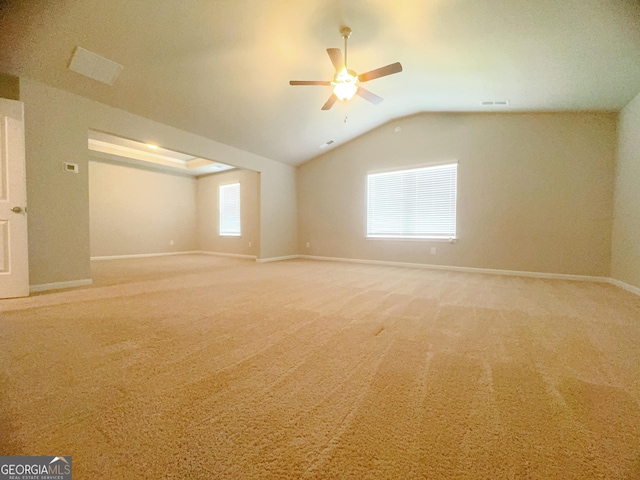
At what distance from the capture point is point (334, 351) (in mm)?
1578

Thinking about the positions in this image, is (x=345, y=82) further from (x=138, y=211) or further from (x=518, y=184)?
(x=138, y=211)

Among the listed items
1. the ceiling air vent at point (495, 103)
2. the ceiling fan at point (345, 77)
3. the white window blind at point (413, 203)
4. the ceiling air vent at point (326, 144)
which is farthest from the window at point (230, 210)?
the ceiling air vent at point (495, 103)

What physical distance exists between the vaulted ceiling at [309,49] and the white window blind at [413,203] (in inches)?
57.9

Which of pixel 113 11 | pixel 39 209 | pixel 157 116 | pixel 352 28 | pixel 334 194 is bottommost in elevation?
pixel 39 209

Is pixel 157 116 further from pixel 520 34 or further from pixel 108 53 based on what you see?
pixel 520 34

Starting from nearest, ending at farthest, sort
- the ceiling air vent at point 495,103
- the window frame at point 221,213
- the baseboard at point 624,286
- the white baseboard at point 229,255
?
1. the baseboard at point 624,286
2. the ceiling air vent at point 495,103
3. the white baseboard at point 229,255
4. the window frame at point 221,213

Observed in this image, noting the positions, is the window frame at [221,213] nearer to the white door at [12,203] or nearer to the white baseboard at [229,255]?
the white baseboard at [229,255]

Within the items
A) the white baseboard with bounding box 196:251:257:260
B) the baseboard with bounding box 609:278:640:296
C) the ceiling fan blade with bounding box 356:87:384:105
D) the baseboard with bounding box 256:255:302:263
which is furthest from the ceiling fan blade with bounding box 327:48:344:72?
the white baseboard with bounding box 196:251:257:260

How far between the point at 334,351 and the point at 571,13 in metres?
3.81

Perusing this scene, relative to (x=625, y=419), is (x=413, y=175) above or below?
above

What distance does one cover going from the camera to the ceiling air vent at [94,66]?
2.77 meters

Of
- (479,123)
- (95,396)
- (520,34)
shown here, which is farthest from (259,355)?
(479,123)

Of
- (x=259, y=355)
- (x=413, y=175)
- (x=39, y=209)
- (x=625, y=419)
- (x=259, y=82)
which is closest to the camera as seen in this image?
(x=625, y=419)

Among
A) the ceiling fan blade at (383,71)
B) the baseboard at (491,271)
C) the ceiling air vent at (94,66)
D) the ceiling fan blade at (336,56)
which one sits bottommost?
the baseboard at (491,271)
